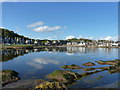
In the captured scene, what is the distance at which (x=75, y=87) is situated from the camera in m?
20.4

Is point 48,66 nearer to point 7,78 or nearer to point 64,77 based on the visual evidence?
point 64,77

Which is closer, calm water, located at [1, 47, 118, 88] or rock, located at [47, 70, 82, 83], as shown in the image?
calm water, located at [1, 47, 118, 88]

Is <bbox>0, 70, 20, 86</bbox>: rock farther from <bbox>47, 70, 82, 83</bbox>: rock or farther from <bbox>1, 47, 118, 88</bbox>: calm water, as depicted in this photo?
Result: <bbox>47, 70, 82, 83</bbox>: rock

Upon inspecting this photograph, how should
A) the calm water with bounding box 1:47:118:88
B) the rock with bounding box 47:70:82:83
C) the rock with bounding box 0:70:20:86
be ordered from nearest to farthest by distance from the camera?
the rock with bounding box 0:70:20:86 < the calm water with bounding box 1:47:118:88 < the rock with bounding box 47:70:82:83

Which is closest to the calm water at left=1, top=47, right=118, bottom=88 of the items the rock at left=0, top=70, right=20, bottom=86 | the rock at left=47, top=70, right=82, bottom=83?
the rock at left=47, top=70, right=82, bottom=83

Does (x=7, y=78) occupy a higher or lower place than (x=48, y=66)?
higher

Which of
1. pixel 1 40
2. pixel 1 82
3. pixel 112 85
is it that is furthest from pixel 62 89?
pixel 1 40

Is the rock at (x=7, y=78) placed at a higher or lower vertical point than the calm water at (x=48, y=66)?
higher

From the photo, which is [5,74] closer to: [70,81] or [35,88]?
[35,88]

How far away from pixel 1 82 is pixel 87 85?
15774 millimetres

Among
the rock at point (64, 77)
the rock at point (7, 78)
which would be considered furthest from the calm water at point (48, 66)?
the rock at point (7, 78)

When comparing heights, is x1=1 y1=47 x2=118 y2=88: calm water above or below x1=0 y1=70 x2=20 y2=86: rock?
below

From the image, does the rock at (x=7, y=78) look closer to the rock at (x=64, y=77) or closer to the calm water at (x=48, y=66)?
the calm water at (x=48, y=66)

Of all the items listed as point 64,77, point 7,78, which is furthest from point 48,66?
point 7,78
